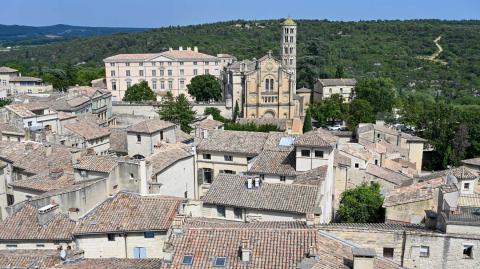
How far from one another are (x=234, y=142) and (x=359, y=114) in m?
49.5

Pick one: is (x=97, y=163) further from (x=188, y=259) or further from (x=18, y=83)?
(x=18, y=83)

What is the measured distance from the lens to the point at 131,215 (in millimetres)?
28812

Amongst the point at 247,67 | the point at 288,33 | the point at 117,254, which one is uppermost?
the point at 288,33

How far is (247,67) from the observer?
10581 cm

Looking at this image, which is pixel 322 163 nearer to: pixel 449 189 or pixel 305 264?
pixel 449 189

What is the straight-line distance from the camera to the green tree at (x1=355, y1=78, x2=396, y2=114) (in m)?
107

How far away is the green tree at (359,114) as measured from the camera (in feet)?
304

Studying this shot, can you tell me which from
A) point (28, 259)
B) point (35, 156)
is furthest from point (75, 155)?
point (28, 259)

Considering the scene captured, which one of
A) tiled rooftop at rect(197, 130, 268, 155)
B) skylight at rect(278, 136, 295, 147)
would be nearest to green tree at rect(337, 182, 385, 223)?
skylight at rect(278, 136, 295, 147)

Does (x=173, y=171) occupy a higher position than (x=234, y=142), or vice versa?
(x=234, y=142)

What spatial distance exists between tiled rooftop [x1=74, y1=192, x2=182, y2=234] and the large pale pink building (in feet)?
309

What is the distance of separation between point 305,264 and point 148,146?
105 feet

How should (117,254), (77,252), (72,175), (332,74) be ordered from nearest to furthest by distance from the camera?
(77,252) < (117,254) < (72,175) < (332,74)

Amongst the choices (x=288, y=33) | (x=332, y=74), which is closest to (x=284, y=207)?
(x=288, y=33)
